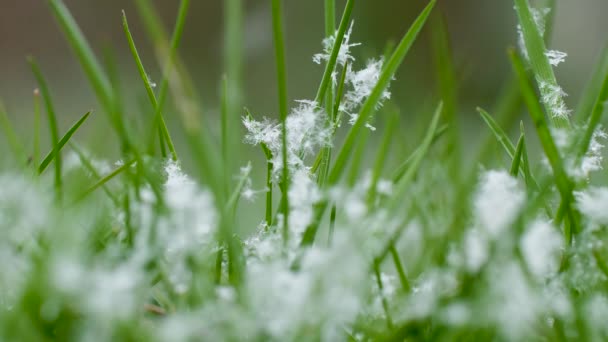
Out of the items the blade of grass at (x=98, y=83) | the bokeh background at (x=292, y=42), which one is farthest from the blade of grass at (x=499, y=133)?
the bokeh background at (x=292, y=42)

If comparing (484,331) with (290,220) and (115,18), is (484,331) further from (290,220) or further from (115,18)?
(115,18)

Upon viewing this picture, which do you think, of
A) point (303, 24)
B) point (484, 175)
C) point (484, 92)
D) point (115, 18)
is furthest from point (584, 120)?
point (115, 18)

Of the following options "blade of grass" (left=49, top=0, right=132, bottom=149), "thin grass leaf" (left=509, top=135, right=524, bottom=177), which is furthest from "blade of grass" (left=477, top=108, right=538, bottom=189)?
"blade of grass" (left=49, top=0, right=132, bottom=149)

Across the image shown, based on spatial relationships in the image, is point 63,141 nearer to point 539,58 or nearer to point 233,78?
point 233,78

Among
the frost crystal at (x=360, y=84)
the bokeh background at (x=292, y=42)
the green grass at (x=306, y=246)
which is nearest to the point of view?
the green grass at (x=306, y=246)

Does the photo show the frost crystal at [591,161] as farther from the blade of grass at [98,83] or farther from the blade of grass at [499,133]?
the blade of grass at [98,83]

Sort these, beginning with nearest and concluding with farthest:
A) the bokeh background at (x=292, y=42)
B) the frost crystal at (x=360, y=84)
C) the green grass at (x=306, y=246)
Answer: the green grass at (x=306, y=246)
the frost crystal at (x=360, y=84)
the bokeh background at (x=292, y=42)
